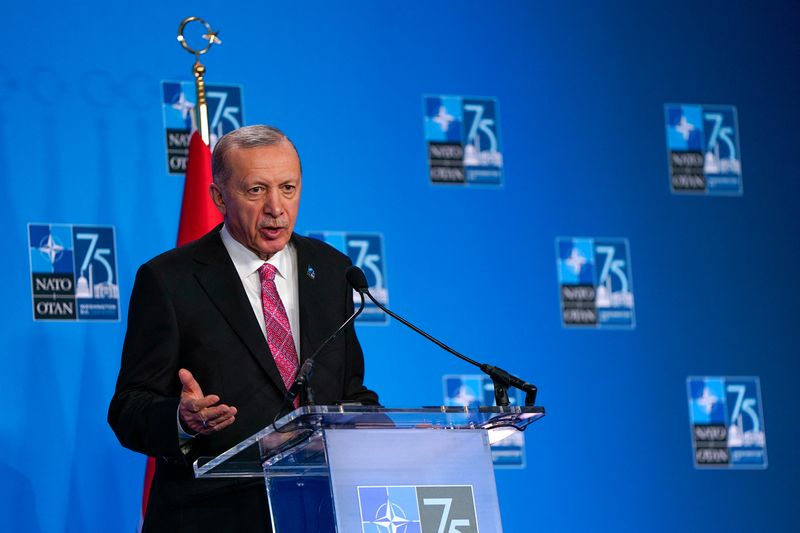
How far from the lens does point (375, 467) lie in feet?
7.29

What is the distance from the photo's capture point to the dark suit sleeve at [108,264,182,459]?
2.57 meters

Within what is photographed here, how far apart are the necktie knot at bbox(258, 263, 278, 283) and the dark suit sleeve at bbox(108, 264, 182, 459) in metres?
0.23

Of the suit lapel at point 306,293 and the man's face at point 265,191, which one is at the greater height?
the man's face at point 265,191

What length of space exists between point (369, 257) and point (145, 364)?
6.25ft

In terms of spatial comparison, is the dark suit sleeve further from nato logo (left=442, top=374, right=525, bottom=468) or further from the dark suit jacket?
nato logo (left=442, top=374, right=525, bottom=468)

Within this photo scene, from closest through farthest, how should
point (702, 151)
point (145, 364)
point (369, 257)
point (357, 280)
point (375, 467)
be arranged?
point (375, 467) < point (357, 280) < point (145, 364) < point (369, 257) < point (702, 151)

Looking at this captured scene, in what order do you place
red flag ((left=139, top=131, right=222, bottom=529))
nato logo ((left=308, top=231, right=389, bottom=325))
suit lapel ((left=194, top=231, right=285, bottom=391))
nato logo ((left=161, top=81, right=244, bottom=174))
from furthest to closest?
nato logo ((left=308, top=231, right=389, bottom=325)) < nato logo ((left=161, top=81, right=244, bottom=174)) < red flag ((left=139, top=131, right=222, bottom=529)) < suit lapel ((left=194, top=231, right=285, bottom=391))

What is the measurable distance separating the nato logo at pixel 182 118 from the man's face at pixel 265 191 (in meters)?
1.56

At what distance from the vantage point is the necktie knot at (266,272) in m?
2.79

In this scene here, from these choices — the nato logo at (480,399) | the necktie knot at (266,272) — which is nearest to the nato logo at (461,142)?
the nato logo at (480,399)

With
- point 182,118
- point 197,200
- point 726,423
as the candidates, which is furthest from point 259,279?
point 726,423

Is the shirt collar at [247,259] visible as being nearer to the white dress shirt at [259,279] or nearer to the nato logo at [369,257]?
the white dress shirt at [259,279]

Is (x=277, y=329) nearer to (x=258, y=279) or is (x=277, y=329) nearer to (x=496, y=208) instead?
(x=258, y=279)

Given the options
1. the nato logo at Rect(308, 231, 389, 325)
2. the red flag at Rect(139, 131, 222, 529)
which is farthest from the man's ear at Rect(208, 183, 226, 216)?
the nato logo at Rect(308, 231, 389, 325)
